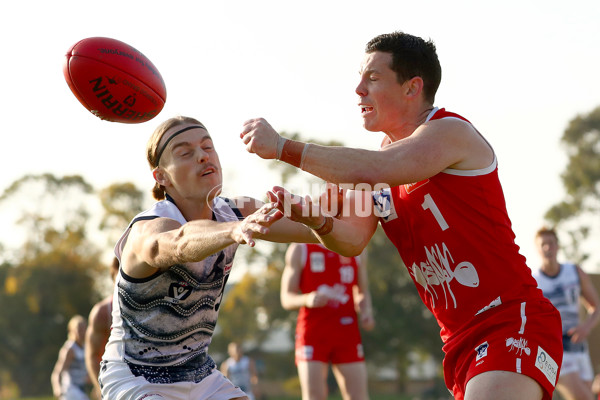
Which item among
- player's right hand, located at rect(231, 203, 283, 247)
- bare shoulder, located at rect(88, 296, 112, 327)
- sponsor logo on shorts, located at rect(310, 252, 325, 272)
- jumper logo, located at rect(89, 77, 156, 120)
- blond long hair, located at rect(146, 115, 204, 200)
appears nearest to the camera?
player's right hand, located at rect(231, 203, 283, 247)

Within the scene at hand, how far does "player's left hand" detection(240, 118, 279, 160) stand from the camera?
13.0 ft

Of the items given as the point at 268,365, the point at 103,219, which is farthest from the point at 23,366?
the point at 268,365

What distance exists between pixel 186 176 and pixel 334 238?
980mm

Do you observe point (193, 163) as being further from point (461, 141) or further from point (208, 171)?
point (461, 141)

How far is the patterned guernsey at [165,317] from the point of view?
4.60m

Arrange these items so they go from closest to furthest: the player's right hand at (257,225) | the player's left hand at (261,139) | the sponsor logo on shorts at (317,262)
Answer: the player's right hand at (257,225)
the player's left hand at (261,139)
the sponsor logo on shorts at (317,262)

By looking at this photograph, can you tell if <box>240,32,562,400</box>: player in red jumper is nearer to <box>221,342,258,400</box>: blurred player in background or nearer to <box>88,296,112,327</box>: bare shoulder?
<box>88,296,112,327</box>: bare shoulder

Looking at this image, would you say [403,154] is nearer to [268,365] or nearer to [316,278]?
[316,278]

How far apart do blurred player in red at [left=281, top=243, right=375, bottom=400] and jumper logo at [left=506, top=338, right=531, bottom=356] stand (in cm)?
500

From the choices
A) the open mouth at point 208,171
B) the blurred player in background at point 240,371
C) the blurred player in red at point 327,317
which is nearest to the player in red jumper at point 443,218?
the open mouth at point 208,171

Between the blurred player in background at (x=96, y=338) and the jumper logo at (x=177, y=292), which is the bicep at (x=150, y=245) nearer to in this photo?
the jumper logo at (x=177, y=292)

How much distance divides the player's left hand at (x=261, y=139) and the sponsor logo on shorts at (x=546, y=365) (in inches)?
62.1

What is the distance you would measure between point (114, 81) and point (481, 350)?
2900 mm

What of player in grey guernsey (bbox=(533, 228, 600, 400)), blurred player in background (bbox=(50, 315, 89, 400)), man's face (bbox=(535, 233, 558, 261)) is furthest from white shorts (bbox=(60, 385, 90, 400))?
man's face (bbox=(535, 233, 558, 261))
